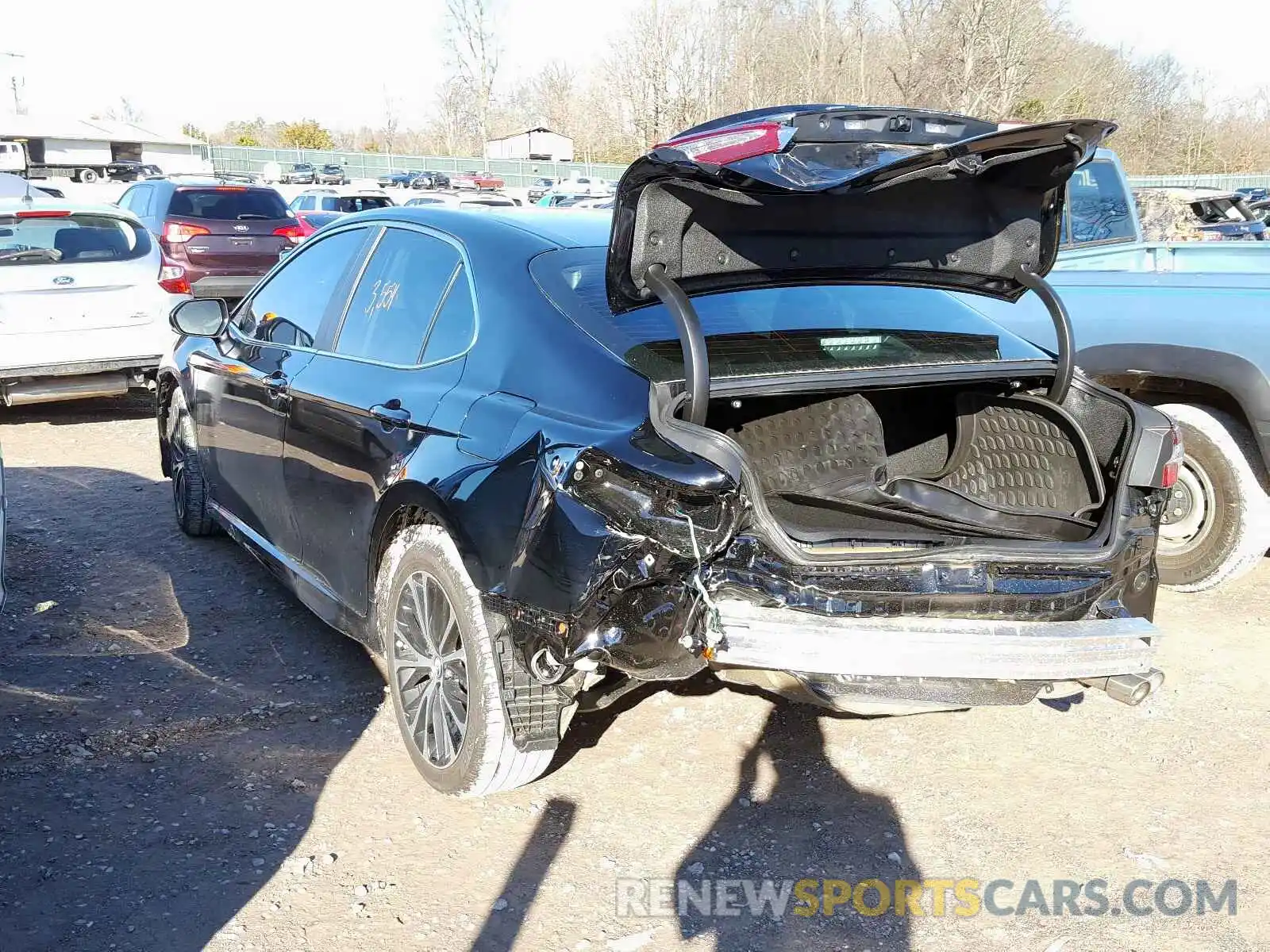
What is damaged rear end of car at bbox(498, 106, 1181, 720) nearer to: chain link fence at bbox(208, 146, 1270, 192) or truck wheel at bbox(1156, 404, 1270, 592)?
truck wheel at bbox(1156, 404, 1270, 592)

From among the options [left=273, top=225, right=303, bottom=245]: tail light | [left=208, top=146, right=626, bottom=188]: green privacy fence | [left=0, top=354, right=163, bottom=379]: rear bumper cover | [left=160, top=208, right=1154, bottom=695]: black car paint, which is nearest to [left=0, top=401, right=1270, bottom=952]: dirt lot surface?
[left=160, top=208, right=1154, bottom=695]: black car paint

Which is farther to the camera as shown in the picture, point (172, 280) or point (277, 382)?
point (172, 280)

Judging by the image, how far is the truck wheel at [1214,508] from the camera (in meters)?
5.20

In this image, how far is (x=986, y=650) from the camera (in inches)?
116

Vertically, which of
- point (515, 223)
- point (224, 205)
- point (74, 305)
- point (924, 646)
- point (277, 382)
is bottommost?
point (924, 646)

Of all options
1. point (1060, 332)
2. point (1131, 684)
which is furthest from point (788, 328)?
point (1131, 684)

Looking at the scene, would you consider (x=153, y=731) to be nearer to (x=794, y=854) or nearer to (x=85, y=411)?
(x=794, y=854)

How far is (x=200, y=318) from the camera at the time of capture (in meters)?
5.44

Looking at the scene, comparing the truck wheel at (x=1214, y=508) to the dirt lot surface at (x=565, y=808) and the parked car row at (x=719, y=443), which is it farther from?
the dirt lot surface at (x=565, y=808)

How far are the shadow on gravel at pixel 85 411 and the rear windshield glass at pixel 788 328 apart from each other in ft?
22.4

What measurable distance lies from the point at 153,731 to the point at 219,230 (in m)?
10.2

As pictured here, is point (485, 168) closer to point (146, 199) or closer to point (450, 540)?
point (146, 199)

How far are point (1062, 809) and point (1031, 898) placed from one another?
20.6 inches

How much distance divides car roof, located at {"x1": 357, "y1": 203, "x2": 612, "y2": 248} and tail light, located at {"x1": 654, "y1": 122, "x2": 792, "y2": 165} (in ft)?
2.34
